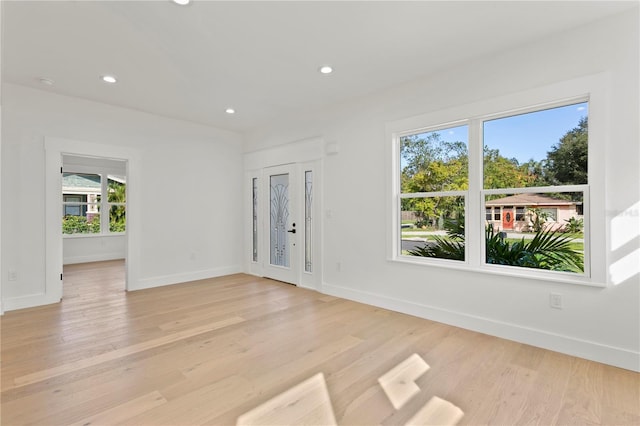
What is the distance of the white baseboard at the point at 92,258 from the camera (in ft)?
24.7

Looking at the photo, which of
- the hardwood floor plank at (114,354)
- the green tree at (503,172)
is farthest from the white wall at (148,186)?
the green tree at (503,172)

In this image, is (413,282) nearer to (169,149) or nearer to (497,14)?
(497,14)

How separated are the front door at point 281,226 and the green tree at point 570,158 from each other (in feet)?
11.4

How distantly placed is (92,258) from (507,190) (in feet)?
29.6

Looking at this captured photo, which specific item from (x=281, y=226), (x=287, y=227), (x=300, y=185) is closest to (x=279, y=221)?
(x=281, y=226)

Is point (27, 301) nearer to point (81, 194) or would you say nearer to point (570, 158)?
point (81, 194)

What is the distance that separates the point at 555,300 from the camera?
2.79m

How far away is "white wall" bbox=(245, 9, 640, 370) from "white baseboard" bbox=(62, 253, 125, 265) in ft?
21.4

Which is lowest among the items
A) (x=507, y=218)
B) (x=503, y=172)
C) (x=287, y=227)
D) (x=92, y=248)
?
(x=92, y=248)

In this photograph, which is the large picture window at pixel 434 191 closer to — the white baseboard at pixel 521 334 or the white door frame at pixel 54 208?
the white baseboard at pixel 521 334

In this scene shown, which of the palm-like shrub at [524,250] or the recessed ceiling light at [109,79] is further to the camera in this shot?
the recessed ceiling light at [109,79]

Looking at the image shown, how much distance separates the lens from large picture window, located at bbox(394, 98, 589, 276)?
283cm

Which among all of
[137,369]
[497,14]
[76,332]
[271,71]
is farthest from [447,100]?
[76,332]

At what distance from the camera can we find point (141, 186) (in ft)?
16.6
